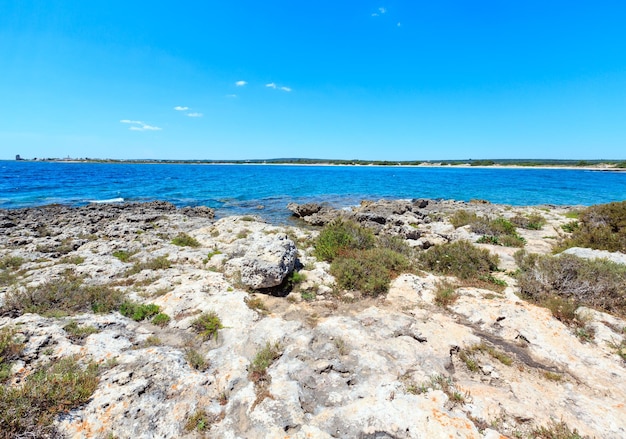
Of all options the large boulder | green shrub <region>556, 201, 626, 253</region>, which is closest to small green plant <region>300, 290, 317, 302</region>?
the large boulder

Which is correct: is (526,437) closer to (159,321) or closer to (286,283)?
(286,283)

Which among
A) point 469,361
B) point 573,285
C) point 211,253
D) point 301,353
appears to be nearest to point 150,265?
point 211,253

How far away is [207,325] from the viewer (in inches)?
267

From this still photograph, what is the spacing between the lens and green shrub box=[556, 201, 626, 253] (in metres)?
11.7

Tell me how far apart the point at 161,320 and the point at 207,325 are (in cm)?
137

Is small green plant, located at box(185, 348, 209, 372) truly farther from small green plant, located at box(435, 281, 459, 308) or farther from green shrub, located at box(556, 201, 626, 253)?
green shrub, located at box(556, 201, 626, 253)

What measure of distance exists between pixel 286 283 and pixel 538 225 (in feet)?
57.7

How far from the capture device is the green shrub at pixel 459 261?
10.0 m

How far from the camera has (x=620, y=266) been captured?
27.8 feet

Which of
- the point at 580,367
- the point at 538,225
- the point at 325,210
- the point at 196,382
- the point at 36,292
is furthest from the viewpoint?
the point at 325,210

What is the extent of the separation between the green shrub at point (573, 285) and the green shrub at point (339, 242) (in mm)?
5690

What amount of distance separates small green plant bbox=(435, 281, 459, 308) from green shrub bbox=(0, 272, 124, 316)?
9.25 m

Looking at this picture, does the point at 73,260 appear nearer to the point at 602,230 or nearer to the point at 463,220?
the point at 463,220

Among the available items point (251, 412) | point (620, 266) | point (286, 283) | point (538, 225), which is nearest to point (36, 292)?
point (286, 283)
